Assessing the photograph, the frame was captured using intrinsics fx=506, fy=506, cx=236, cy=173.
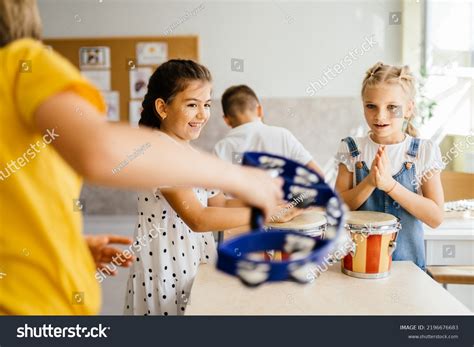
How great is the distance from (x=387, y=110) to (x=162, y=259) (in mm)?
536

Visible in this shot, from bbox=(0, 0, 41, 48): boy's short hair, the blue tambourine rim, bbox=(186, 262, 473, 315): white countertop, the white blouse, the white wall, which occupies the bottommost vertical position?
bbox=(186, 262, 473, 315): white countertop

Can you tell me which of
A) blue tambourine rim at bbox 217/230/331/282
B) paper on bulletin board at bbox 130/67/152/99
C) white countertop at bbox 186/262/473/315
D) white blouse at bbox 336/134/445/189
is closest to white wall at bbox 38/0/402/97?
white blouse at bbox 336/134/445/189

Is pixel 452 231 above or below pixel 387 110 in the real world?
below

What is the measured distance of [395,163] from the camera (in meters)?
1.03

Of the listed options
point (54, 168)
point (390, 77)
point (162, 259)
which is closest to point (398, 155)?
point (390, 77)

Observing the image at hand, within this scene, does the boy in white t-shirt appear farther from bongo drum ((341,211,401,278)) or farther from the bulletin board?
bongo drum ((341,211,401,278))

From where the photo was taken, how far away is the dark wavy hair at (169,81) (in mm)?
979

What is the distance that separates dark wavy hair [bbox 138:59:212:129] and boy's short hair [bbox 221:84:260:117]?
0.51 meters

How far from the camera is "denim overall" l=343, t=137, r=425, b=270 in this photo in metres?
1.01

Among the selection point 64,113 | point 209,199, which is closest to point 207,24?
point 209,199

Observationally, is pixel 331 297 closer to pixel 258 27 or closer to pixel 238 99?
pixel 258 27
